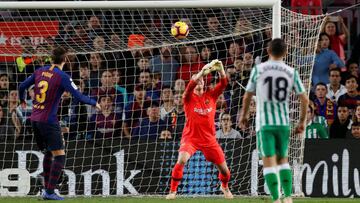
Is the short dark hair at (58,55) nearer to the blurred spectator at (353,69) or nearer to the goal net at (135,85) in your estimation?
the goal net at (135,85)

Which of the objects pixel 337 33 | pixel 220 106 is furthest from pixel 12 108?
pixel 337 33

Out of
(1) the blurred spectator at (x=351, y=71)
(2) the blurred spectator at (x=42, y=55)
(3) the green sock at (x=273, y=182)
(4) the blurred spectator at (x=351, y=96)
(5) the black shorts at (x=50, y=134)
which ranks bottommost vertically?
(3) the green sock at (x=273, y=182)

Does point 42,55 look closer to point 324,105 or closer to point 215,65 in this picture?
point 215,65

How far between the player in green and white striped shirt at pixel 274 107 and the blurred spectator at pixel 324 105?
18.7 ft

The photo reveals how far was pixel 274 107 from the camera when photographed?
10703mm

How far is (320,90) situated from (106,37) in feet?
11.9

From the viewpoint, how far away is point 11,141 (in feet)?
51.6

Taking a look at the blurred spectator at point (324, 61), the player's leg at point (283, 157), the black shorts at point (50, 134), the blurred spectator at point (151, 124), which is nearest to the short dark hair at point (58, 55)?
the black shorts at point (50, 134)

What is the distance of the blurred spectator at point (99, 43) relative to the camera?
52.5 ft

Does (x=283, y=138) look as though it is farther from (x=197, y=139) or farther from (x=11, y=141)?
(x=11, y=141)

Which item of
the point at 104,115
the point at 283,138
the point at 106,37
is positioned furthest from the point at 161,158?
the point at 283,138

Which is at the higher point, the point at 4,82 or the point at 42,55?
the point at 42,55

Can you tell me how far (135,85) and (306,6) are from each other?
3.36m

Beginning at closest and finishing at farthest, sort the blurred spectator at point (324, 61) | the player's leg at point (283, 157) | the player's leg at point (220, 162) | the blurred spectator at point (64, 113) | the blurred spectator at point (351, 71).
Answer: the player's leg at point (283, 157) < the player's leg at point (220, 162) < the blurred spectator at point (64, 113) < the blurred spectator at point (351, 71) < the blurred spectator at point (324, 61)
